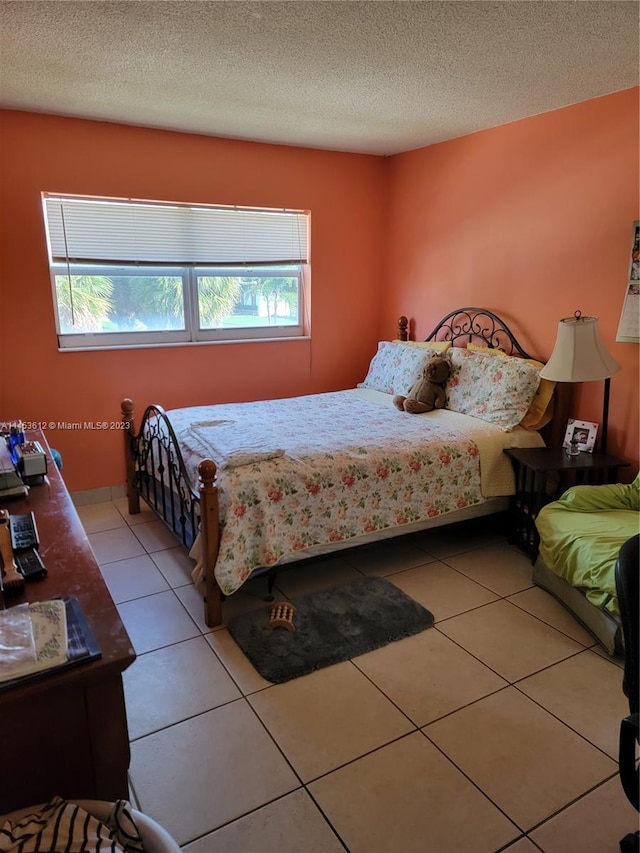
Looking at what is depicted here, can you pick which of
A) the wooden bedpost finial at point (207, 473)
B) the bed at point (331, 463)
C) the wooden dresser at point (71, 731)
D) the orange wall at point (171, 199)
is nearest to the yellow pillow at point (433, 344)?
the bed at point (331, 463)

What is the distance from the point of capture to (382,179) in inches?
178

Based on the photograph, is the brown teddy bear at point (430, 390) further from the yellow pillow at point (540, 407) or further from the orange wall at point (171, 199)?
the orange wall at point (171, 199)

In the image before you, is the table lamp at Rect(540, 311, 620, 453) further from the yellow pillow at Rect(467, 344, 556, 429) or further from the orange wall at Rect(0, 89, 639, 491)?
the yellow pillow at Rect(467, 344, 556, 429)

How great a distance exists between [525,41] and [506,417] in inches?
70.5

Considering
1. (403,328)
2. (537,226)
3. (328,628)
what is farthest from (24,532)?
(403,328)

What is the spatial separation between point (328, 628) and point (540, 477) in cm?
137

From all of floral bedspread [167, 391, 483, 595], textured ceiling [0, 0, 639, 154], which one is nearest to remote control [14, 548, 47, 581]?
floral bedspread [167, 391, 483, 595]

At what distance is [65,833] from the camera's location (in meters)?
0.95

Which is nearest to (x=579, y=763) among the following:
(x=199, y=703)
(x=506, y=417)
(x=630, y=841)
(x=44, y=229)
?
(x=630, y=841)

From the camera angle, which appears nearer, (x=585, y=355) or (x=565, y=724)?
Result: (x=565, y=724)

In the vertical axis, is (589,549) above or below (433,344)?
below

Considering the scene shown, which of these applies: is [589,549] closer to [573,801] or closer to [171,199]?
[573,801]

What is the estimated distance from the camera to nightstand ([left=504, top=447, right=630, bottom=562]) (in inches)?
114

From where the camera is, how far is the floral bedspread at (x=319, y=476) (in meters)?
2.46
